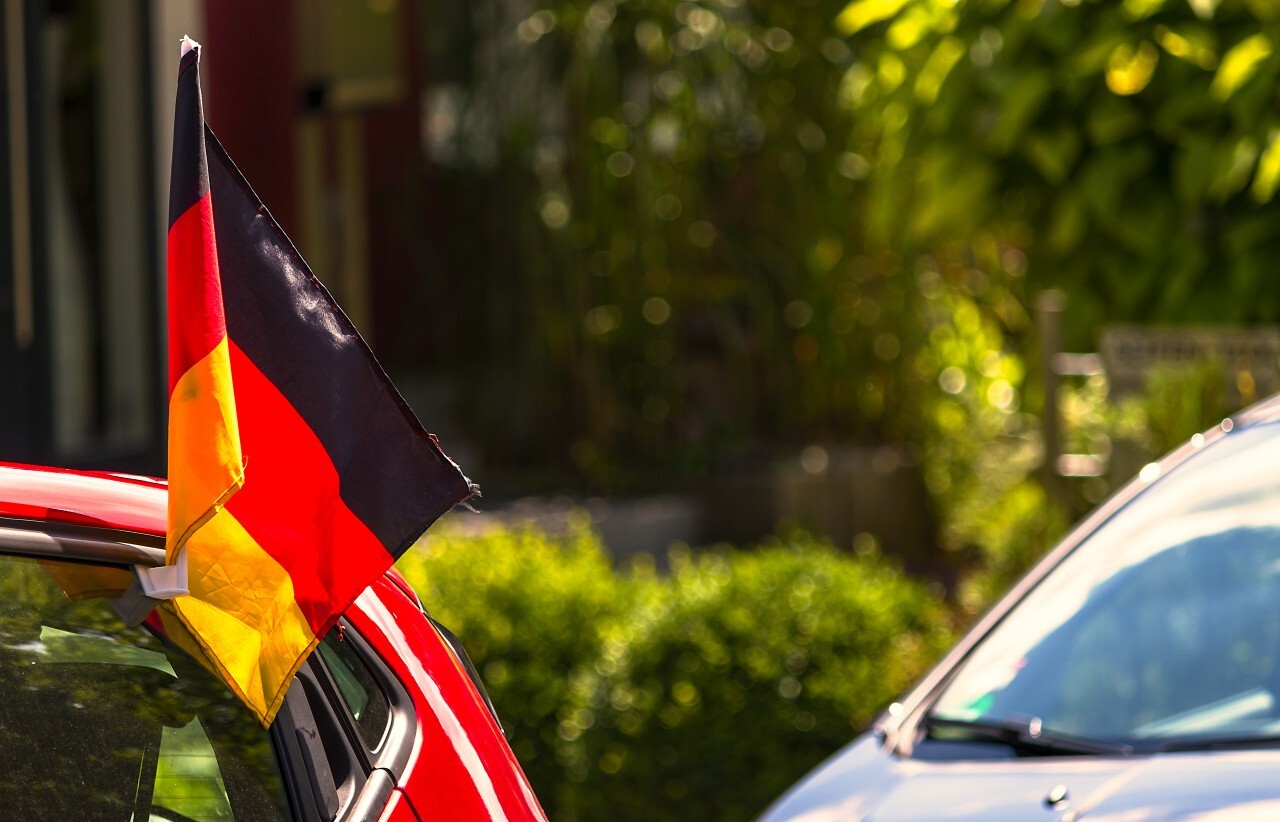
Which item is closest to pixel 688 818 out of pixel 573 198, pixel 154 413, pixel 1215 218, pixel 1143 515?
pixel 1143 515

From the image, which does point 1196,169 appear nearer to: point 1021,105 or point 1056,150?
point 1056,150

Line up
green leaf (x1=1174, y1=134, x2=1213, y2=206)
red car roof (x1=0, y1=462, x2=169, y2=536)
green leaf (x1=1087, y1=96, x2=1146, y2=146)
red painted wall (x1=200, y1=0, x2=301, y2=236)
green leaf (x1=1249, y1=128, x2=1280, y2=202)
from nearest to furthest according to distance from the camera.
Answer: red car roof (x1=0, y1=462, x2=169, y2=536)
green leaf (x1=1249, y1=128, x2=1280, y2=202)
green leaf (x1=1174, y1=134, x2=1213, y2=206)
green leaf (x1=1087, y1=96, x2=1146, y2=146)
red painted wall (x1=200, y1=0, x2=301, y2=236)

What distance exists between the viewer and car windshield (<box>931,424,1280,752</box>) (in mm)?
2836

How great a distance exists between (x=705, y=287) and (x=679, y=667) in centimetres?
388

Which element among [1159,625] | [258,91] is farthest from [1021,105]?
[258,91]

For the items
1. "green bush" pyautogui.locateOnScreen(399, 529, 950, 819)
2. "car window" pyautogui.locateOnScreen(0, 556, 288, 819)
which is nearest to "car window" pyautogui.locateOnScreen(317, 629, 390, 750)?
"car window" pyautogui.locateOnScreen(0, 556, 288, 819)

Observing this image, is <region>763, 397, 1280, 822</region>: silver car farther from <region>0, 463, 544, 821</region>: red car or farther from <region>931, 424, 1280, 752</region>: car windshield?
<region>0, 463, 544, 821</region>: red car

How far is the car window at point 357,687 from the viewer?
1.90m

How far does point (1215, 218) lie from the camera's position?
530cm

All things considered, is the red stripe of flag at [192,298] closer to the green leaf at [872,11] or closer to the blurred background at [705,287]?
the blurred background at [705,287]

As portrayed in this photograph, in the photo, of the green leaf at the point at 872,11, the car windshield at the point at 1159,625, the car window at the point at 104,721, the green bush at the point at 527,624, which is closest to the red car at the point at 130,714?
the car window at the point at 104,721

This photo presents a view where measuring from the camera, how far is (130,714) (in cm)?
176

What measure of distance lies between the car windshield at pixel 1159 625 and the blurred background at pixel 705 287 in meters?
1.64

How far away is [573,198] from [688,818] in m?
4.16
